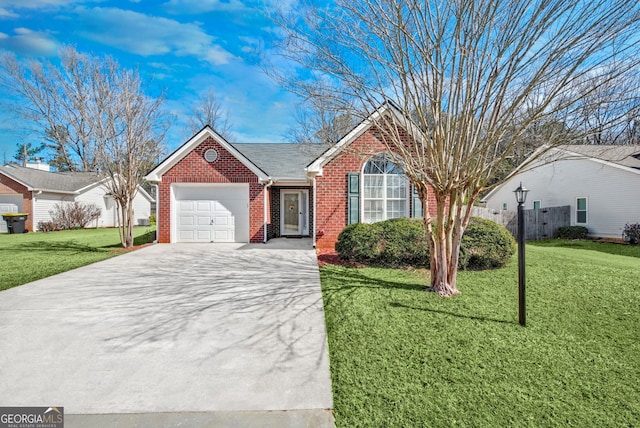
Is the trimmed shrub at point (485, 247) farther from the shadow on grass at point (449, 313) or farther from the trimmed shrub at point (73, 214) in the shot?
the trimmed shrub at point (73, 214)

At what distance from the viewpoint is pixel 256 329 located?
4.18 metres

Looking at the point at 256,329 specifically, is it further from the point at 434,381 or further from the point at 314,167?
the point at 314,167

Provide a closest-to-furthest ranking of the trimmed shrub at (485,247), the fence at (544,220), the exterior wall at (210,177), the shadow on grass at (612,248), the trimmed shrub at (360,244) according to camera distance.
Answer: the trimmed shrub at (485,247)
the trimmed shrub at (360,244)
the shadow on grass at (612,248)
the exterior wall at (210,177)
the fence at (544,220)

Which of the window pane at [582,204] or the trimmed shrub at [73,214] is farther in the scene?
the trimmed shrub at [73,214]

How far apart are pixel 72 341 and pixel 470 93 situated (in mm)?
6472

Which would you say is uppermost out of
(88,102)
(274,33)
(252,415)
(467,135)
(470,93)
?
(88,102)

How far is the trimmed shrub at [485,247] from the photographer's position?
291 inches

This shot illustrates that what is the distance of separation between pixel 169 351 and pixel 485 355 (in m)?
3.64

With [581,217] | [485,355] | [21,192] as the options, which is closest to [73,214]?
[21,192]

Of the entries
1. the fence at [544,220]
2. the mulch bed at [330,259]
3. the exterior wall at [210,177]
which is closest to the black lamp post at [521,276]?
the mulch bed at [330,259]

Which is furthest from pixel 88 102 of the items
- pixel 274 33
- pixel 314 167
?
pixel 274 33

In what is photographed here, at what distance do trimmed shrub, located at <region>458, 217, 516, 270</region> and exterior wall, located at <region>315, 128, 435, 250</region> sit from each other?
4496 mm

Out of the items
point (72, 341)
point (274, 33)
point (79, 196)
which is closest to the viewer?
point (72, 341)

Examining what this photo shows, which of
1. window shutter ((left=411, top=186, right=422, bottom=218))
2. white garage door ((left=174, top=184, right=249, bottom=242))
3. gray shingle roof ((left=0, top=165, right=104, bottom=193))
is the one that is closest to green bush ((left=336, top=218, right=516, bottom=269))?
window shutter ((left=411, top=186, right=422, bottom=218))
